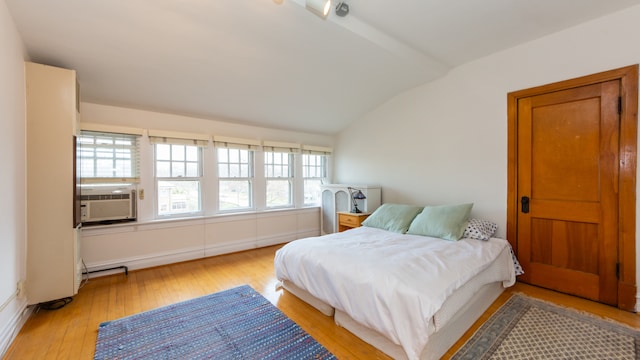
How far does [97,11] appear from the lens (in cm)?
203

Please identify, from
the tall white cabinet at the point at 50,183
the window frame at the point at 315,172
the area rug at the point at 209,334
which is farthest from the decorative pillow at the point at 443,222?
the tall white cabinet at the point at 50,183

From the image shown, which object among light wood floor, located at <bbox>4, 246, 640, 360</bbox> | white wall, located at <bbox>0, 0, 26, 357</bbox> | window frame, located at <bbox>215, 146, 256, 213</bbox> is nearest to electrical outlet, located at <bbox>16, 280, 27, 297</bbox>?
white wall, located at <bbox>0, 0, 26, 357</bbox>

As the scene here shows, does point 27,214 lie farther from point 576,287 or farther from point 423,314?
point 576,287

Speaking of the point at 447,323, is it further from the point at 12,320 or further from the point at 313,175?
the point at 313,175

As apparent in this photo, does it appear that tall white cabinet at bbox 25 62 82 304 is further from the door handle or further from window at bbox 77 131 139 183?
the door handle

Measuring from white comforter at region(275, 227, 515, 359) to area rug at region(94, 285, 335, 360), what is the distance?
35 centimetres

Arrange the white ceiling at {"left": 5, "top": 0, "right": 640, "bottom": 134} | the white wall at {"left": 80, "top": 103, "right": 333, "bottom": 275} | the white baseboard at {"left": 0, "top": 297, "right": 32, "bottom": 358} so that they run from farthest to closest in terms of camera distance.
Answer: the white wall at {"left": 80, "top": 103, "right": 333, "bottom": 275} → the white ceiling at {"left": 5, "top": 0, "right": 640, "bottom": 134} → the white baseboard at {"left": 0, "top": 297, "right": 32, "bottom": 358}

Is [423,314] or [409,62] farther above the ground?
[409,62]

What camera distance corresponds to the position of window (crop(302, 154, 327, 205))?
5.05 metres

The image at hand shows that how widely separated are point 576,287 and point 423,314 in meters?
2.18

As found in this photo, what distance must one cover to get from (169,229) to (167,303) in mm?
1374

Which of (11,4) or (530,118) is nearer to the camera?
(11,4)

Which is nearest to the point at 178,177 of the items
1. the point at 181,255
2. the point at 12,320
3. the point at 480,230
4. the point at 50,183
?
the point at 181,255

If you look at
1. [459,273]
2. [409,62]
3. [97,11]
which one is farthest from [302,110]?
[459,273]
